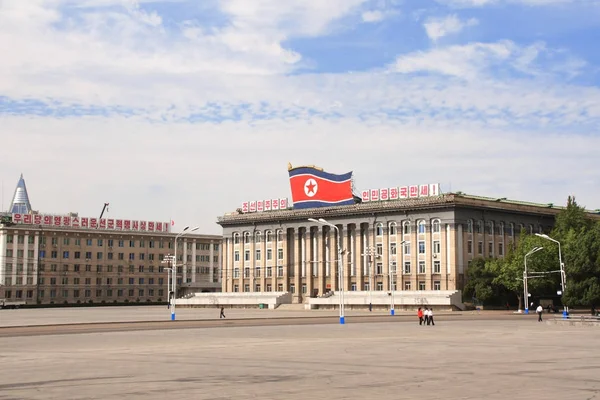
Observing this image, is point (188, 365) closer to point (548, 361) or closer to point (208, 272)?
point (548, 361)

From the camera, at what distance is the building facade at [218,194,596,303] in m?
110

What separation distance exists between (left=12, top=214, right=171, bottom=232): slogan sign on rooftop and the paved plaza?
116m

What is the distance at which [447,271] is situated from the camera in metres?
108

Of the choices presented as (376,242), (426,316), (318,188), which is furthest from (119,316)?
(318,188)

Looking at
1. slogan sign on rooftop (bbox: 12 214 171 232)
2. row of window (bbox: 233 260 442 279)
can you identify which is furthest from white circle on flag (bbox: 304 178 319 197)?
slogan sign on rooftop (bbox: 12 214 171 232)

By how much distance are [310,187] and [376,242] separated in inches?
632

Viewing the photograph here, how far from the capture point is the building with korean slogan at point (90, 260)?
143625 mm

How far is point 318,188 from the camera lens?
12625 centimetres

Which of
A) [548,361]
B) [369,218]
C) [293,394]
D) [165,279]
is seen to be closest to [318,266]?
[369,218]

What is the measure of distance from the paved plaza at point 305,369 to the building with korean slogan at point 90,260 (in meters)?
106

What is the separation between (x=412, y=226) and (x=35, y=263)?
243ft

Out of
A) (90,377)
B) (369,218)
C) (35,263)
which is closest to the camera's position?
(90,377)

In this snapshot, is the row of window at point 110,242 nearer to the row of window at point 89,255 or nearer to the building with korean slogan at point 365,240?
the row of window at point 89,255

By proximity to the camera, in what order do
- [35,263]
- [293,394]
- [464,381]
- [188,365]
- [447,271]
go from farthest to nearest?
[35,263] → [447,271] → [188,365] → [464,381] → [293,394]
